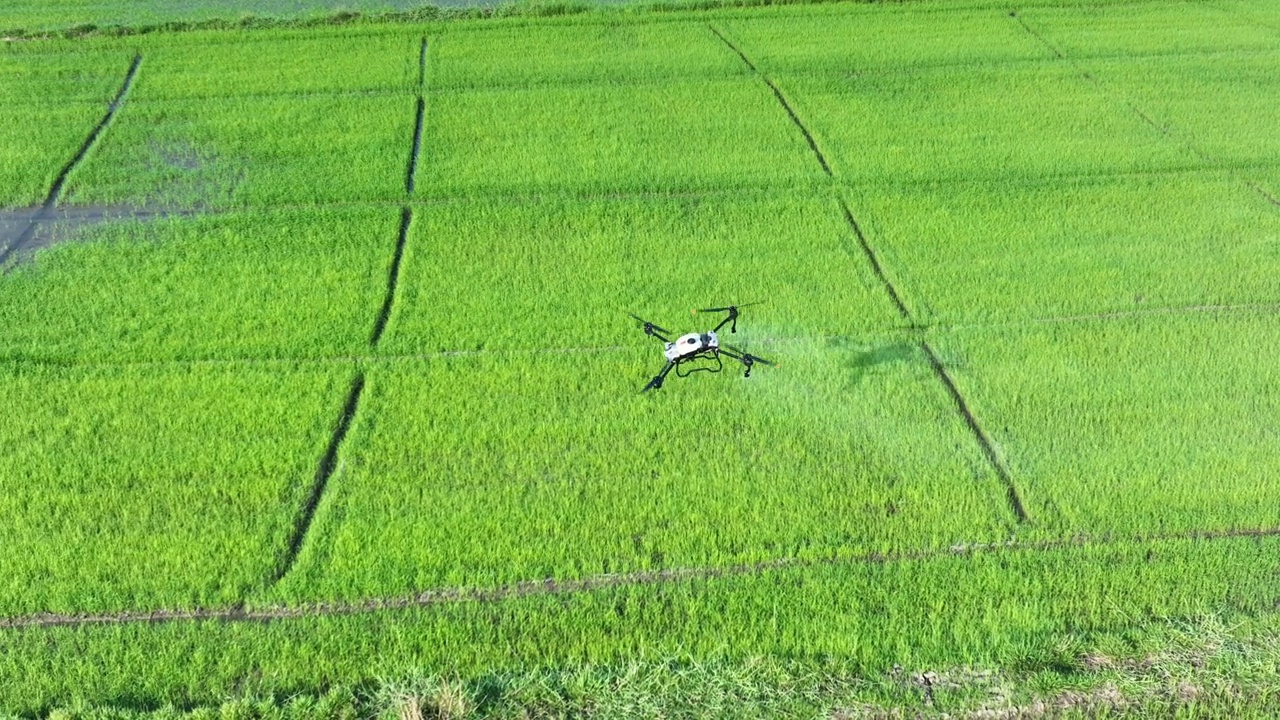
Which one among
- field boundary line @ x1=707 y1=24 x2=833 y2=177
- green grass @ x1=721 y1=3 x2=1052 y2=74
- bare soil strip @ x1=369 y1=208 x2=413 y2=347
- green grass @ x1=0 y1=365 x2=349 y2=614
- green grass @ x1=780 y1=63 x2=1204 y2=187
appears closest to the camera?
green grass @ x1=0 y1=365 x2=349 y2=614

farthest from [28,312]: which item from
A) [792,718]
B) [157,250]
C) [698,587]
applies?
[792,718]

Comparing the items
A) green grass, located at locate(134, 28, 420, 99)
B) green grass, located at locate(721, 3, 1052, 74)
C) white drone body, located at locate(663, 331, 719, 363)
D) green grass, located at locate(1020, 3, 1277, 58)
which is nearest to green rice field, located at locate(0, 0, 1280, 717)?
green grass, located at locate(134, 28, 420, 99)

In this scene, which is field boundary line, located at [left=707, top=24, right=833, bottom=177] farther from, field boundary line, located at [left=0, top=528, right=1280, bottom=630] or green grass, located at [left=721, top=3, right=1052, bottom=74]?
field boundary line, located at [left=0, top=528, right=1280, bottom=630]

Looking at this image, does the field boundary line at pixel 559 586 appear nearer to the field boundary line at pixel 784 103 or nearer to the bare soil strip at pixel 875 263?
the bare soil strip at pixel 875 263

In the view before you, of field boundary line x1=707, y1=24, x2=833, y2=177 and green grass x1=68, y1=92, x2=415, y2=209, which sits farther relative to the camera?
field boundary line x1=707, y1=24, x2=833, y2=177

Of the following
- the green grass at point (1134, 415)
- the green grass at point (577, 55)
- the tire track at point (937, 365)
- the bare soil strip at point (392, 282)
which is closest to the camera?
the green grass at point (1134, 415)

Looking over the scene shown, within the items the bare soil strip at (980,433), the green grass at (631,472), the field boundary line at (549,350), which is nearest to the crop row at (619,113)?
the field boundary line at (549,350)

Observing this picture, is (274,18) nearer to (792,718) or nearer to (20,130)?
(20,130)
